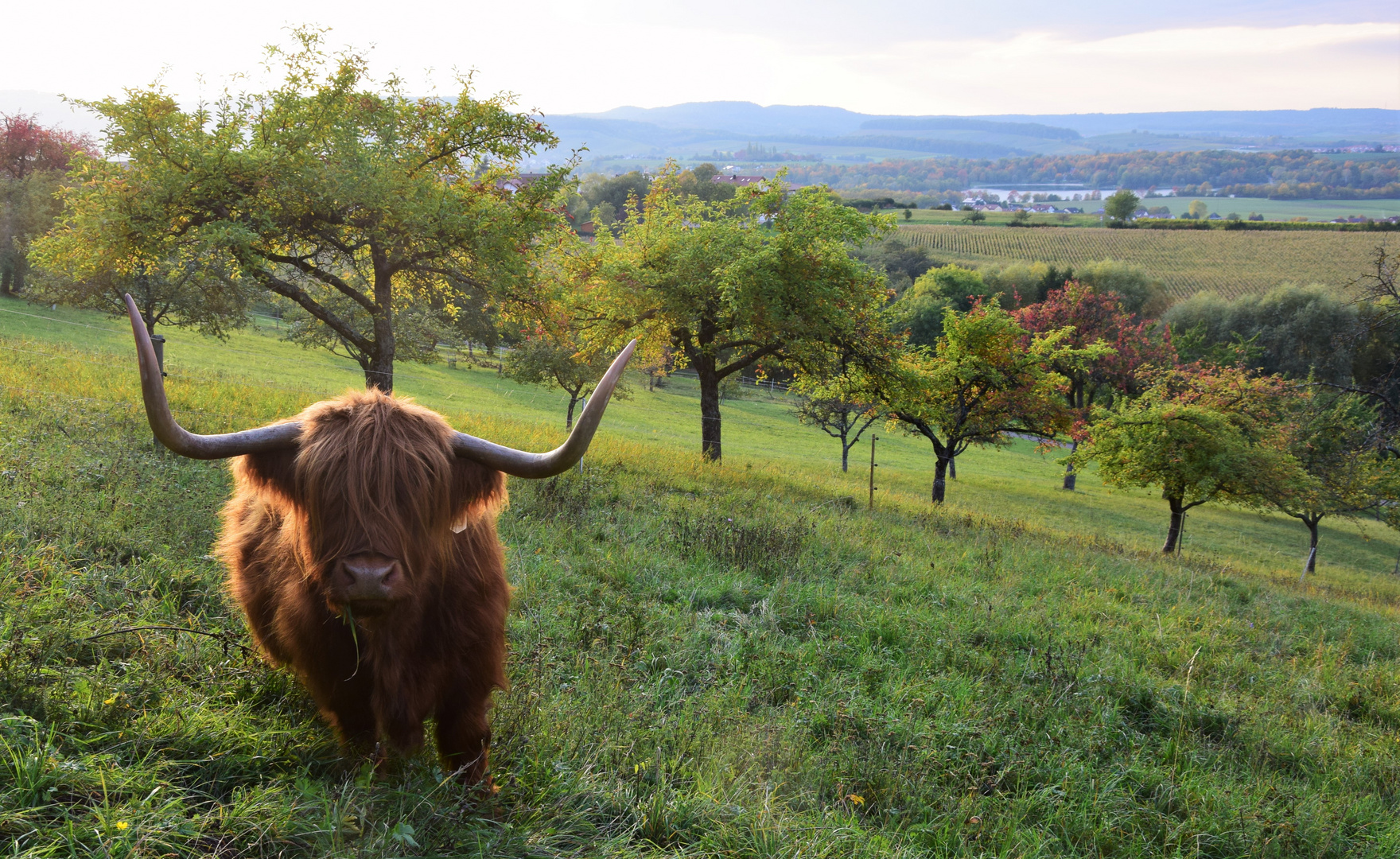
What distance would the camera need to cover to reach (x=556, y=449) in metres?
3.03

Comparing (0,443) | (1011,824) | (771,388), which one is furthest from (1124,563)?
(771,388)

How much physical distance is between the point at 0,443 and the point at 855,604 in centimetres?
780

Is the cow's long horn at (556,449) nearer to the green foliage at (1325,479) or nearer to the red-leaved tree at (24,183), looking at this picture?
the green foliage at (1325,479)

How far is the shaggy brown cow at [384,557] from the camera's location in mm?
2867

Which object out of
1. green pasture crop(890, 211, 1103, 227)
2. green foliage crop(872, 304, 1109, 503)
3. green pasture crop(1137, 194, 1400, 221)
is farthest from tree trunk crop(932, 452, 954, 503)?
green pasture crop(1137, 194, 1400, 221)

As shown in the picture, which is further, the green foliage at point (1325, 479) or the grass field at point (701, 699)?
the green foliage at point (1325, 479)

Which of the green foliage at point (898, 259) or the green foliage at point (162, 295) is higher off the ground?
the green foliage at point (898, 259)

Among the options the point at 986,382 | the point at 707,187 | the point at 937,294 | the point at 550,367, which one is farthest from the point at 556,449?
the point at 707,187

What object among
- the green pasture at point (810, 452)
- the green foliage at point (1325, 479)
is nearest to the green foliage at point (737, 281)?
the green pasture at point (810, 452)

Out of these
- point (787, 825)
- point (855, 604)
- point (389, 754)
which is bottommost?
point (855, 604)

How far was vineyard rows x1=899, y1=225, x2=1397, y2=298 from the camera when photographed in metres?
79.5

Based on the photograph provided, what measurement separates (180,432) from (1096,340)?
4571 cm

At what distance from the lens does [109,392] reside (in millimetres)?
10836

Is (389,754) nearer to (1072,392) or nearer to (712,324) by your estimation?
(712,324)
